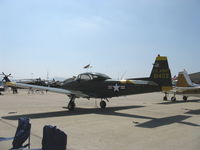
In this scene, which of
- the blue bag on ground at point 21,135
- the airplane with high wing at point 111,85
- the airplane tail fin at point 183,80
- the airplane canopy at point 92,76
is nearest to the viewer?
the blue bag on ground at point 21,135

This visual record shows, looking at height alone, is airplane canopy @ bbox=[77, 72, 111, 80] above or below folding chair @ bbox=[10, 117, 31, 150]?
above

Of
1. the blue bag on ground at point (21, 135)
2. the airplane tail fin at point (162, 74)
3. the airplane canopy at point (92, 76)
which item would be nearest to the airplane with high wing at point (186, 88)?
the airplane tail fin at point (162, 74)

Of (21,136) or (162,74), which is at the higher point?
(162,74)

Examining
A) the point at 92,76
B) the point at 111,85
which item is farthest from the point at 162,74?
the point at 92,76

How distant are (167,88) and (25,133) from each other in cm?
1087

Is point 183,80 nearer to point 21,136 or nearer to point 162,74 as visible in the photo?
point 162,74

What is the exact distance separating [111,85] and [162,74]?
3.35m

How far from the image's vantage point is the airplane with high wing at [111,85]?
46.2 ft

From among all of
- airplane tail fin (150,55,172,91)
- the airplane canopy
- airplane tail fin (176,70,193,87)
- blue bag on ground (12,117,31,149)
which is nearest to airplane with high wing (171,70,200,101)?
airplane tail fin (176,70,193,87)

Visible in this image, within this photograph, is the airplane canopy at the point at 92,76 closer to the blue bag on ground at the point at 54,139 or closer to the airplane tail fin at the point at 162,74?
the airplane tail fin at the point at 162,74

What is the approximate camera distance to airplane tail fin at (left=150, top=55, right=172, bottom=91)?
13.8 metres

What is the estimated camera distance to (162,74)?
46.1 ft

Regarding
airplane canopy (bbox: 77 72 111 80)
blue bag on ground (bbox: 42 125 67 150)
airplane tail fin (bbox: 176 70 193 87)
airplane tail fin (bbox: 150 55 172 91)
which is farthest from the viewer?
airplane tail fin (bbox: 176 70 193 87)

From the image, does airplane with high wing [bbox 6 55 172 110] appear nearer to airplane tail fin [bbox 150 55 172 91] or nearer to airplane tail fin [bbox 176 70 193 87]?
airplane tail fin [bbox 150 55 172 91]
